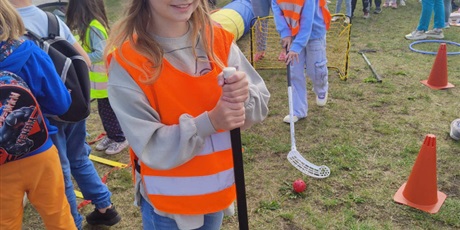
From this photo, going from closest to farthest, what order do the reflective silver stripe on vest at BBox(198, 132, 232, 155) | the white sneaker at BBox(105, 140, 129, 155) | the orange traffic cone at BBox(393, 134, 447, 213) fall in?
the reflective silver stripe on vest at BBox(198, 132, 232, 155) < the orange traffic cone at BBox(393, 134, 447, 213) < the white sneaker at BBox(105, 140, 129, 155)

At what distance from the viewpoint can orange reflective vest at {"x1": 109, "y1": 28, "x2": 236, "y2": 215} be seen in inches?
59.2

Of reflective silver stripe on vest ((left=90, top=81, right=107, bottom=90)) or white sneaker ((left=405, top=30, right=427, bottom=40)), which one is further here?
white sneaker ((left=405, top=30, right=427, bottom=40))

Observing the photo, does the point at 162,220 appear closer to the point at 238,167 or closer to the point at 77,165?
the point at 238,167

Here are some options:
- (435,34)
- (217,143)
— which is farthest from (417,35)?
(217,143)

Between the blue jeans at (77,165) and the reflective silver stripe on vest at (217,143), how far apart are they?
1272mm

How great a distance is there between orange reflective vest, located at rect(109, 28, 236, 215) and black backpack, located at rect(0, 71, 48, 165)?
0.61 meters

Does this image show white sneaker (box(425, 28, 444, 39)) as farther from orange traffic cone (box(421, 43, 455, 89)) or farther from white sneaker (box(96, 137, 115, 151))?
white sneaker (box(96, 137, 115, 151))

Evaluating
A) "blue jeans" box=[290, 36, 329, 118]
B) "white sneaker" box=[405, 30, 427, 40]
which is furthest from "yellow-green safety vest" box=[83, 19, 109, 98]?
"white sneaker" box=[405, 30, 427, 40]

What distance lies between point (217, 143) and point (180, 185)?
0.74 ft

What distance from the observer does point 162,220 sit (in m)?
1.76

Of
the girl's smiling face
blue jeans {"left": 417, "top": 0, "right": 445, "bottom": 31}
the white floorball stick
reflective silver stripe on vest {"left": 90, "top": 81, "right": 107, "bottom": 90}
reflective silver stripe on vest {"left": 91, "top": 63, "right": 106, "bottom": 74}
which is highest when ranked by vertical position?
the girl's smiling face

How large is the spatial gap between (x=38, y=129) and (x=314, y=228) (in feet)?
6.79

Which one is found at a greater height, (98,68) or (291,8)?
(291,8)

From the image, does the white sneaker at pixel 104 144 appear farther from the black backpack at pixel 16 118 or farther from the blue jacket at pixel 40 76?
the black backpack at pixel 16 118
